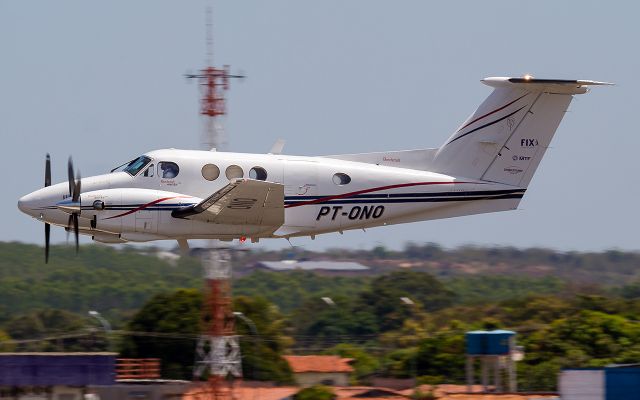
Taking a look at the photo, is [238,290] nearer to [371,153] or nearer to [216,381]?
[216,381]

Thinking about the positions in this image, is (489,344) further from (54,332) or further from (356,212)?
(54,332)

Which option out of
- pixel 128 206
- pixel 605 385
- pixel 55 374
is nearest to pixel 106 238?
pixel 128 206

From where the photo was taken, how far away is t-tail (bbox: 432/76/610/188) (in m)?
29.6

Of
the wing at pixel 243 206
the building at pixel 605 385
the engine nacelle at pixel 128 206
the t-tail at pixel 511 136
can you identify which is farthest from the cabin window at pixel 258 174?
the building at pixel 605 385

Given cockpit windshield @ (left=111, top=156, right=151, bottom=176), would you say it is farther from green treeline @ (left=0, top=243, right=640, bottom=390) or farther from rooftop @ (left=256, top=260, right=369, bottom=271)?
rooftop @ (left=256, top=260, right=369, bottom=271)

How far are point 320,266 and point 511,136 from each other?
181ft

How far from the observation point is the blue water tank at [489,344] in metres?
41.5

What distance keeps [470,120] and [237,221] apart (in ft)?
22.0

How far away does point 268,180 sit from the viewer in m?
27.9

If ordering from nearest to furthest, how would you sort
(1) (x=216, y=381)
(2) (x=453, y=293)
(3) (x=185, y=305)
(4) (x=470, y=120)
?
(4) (x=470, y=120) → (1) (x=216, y=381) → (3) (x=185, y=305) → (2) (x=453, y=293)

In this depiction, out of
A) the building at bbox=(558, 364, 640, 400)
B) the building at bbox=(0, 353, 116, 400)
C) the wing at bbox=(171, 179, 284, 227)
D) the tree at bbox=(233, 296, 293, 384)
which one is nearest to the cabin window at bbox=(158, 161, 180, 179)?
the wing at bbox=(171, 179, 284, 227)

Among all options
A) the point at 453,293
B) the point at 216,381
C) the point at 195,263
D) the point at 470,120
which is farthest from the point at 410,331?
Result: the point at 470,120

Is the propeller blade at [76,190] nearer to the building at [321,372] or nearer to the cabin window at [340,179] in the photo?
the cabin window at [340,179]

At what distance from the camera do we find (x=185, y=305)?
2218 inches
